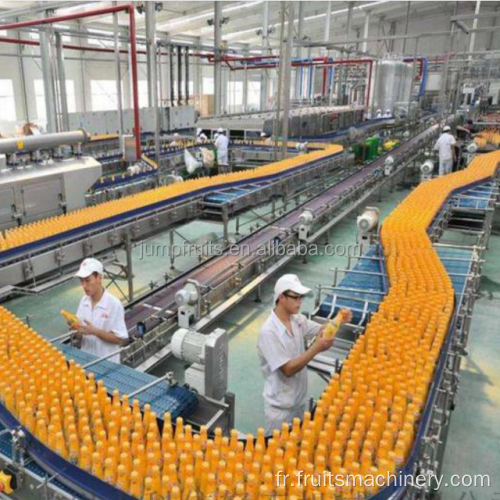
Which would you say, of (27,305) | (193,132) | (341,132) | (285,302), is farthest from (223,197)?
(341,132)

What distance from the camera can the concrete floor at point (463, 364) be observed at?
11.4 feet

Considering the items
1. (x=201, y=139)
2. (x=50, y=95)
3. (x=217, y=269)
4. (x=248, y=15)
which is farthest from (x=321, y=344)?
(x=248, y=15)

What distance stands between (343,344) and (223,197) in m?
3.75

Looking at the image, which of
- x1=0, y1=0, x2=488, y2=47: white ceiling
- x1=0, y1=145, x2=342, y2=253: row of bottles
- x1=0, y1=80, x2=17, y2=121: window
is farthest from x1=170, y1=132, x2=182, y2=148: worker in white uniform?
x1=0, y1=80, x2=17, y2=121: window

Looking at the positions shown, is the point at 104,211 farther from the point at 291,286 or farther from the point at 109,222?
the point at 291,286

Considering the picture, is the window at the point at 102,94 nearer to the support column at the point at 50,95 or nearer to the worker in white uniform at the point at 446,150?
the support column at the point at 50,95

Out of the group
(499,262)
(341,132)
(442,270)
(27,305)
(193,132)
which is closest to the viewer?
(442,270)

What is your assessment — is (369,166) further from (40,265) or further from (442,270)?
(40,265)

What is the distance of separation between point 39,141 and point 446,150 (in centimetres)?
859

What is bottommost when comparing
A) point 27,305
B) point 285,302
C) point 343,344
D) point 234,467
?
point 27,305

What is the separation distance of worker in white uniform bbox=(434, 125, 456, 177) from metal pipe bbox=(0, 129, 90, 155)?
7.88 meters

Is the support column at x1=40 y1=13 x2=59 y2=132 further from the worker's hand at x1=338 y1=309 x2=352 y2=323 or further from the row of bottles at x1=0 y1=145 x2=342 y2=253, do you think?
the worker's hand at x1=338 y1=309 x2=352 y2=323

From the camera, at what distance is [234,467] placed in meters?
1.69

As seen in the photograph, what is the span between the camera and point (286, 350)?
2676mm
